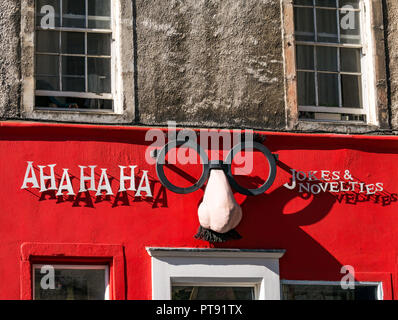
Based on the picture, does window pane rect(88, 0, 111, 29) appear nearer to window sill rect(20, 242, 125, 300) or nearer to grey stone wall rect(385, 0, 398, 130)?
window sill rect(20, 242, 125, 300)

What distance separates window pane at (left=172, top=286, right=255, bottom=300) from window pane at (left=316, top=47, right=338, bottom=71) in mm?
2910

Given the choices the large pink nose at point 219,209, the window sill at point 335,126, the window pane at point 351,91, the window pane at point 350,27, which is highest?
the window pane at point 350,27

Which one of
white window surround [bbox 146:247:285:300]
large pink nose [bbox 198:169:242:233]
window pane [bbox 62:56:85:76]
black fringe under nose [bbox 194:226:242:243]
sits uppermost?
window pane [bbox 62:56:85:76]

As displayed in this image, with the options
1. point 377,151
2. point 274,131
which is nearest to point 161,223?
point 274,131

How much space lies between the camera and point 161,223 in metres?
11.8

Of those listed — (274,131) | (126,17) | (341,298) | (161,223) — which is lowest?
(341,298)

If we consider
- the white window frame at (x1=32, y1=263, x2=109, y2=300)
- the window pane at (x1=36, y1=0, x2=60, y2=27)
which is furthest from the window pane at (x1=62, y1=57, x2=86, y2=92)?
the white window frame at (x1=32, y1=263, x2=109, y2=300)

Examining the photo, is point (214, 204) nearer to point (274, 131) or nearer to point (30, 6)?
point (274, 131)

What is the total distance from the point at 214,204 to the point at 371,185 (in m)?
1.97

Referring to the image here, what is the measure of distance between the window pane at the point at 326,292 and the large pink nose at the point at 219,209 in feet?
3.17

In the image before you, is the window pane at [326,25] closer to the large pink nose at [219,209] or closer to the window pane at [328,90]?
the window pane at [328,90]

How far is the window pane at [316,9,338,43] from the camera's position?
13.1 m

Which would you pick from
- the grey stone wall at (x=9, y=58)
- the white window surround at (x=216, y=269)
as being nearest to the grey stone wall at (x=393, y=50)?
the white window surround at (x=216, y=269)

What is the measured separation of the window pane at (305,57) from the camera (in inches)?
510
